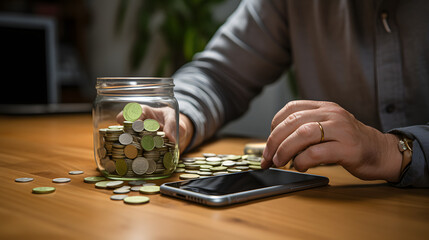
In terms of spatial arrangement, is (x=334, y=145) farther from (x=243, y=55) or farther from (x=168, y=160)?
(x=243, y=55)

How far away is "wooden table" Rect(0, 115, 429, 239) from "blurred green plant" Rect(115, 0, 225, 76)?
2.15 metres

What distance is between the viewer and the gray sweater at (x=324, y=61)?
1.12 metres

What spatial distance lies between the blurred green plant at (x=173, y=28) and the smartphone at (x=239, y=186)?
213 cm

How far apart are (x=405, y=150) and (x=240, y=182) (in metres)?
0.30

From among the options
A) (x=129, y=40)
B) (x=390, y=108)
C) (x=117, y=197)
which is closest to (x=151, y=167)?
(x=117, y=197)

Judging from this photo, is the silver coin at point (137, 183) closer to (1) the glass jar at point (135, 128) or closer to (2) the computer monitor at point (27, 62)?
(1) the glass jar at point (135, 128)

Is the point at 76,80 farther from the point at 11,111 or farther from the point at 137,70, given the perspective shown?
the point at 11,111

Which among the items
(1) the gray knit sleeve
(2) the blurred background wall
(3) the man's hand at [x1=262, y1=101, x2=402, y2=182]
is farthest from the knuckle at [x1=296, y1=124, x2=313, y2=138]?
(2) the blurred background wall

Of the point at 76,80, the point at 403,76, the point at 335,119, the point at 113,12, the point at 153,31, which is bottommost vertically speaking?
the point at 335,119

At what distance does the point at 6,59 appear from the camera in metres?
2.72

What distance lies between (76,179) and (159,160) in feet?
0.48

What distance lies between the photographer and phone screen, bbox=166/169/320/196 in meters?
0.61

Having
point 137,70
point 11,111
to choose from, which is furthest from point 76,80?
point 11,111

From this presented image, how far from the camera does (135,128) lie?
73cm
